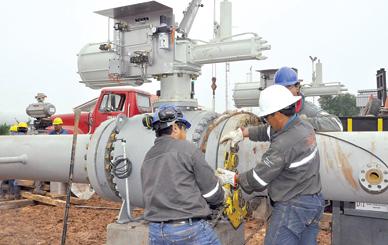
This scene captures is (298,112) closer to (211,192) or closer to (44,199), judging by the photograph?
(211,192)

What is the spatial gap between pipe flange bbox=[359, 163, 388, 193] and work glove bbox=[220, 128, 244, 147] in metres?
0.92

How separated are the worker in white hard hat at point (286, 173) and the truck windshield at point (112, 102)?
273 inches

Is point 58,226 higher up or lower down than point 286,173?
lower down

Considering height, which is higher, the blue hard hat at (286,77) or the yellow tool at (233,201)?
the blue hard hat at (286,77)

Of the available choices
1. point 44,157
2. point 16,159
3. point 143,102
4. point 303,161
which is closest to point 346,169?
point 303,161

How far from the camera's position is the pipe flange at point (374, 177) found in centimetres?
306

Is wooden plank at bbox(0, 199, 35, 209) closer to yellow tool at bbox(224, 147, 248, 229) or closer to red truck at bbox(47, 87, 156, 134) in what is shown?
red truck at bbox(47, 87, 156, 134)

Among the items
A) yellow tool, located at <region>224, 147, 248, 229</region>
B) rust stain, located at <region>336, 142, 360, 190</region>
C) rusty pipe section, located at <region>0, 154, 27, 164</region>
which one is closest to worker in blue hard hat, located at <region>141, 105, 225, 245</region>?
yellow tool, located at <region>224, 147, 248, 229</region>

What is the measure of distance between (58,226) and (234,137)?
431 centimetres

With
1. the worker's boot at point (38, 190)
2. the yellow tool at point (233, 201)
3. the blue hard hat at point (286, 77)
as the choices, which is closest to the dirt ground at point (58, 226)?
the worker's boot at point (38, 190)

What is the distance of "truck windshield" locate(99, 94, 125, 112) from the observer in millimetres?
9741

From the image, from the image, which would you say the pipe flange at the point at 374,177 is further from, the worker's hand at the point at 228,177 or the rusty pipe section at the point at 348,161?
the worker's hand at the point at 228,177

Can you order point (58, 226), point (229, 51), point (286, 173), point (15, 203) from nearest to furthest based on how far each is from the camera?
point (286, 173) → point (229, 51) → point (58, 226) → point (15, 203)

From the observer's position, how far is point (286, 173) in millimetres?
3021
